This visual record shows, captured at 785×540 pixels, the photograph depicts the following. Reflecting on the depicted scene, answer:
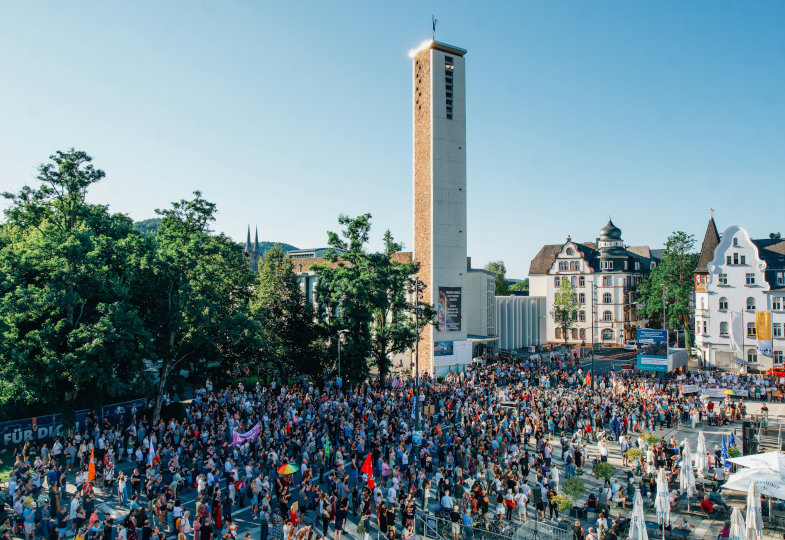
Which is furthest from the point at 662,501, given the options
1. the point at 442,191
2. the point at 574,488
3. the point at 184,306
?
the point at 442,191

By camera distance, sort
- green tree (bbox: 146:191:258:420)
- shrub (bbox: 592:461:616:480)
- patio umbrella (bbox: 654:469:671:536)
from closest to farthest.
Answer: patio umbrella (bbox: 654:469:671:536), shrub (bbox: 592:461:616:480), green tree (bbox: 146:191:258:420)

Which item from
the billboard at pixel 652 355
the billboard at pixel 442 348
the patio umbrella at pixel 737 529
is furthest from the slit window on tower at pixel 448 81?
the patio umbrella at pixel 737 529

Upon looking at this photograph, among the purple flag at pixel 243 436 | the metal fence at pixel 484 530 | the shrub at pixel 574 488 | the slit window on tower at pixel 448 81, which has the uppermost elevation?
the slit window on tower at pixel 448 81

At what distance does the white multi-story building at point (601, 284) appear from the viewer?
2825 inches

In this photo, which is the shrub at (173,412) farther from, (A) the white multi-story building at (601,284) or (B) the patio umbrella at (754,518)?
(A) the white multi-story building at (601,284)

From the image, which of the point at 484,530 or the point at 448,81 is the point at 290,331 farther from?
the point at 448,81

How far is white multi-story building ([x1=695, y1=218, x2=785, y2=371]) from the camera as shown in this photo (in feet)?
163

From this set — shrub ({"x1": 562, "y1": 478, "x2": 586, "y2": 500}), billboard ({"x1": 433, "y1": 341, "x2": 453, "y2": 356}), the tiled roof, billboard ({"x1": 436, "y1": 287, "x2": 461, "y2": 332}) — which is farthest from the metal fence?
the tiled roof

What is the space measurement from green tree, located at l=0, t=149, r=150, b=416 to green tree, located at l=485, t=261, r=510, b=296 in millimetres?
86035

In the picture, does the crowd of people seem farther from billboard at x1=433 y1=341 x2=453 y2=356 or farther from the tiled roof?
the tiled roof

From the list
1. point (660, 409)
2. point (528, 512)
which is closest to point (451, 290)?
point (660, 409)

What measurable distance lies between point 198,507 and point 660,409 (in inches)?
990

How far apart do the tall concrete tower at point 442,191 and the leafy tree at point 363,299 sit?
11.2 meters

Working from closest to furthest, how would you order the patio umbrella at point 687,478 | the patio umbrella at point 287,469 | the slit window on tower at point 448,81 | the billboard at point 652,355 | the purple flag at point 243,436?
the patio umbrella at point 287,469, the patio umbrella at point 687,478, the purple flag at point 243,436, the billboard at point 652,355, the slit window on tower at point 448,81
